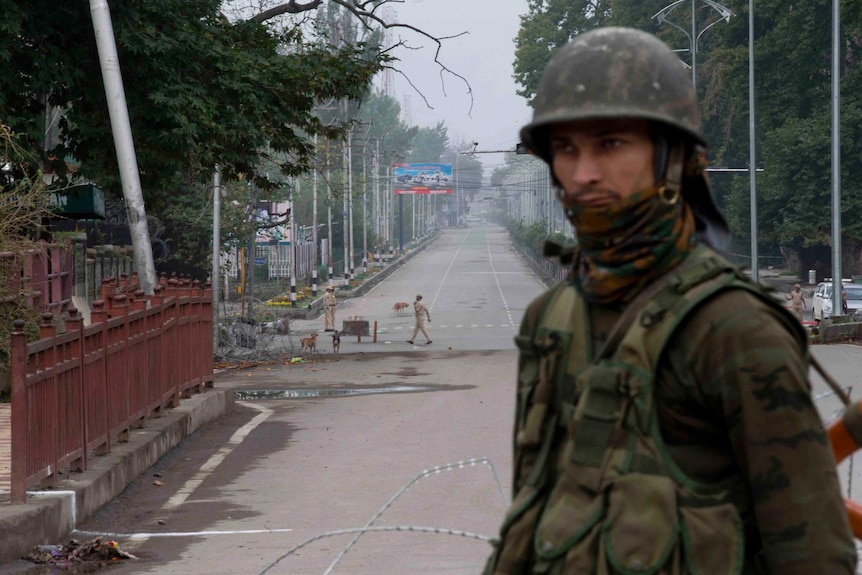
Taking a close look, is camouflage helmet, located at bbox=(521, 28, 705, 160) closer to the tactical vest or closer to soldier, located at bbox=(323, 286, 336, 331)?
the tactical vest

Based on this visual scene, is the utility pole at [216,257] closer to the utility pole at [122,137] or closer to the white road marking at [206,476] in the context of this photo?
the white road marking at [206,476]

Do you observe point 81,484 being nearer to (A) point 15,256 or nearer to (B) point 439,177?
(A) point 15,256

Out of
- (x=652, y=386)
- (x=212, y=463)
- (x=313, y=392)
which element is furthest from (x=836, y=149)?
(x=652, y=386)

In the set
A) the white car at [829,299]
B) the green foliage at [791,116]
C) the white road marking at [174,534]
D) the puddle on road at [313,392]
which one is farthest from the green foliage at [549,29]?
the white road marking at [174,534]

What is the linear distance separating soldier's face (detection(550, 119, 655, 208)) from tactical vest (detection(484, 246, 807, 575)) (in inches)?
6.5

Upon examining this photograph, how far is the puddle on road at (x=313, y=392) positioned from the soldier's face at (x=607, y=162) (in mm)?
19043

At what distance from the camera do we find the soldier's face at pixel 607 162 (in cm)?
234

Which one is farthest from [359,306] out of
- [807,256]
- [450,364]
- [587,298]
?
[587,298]

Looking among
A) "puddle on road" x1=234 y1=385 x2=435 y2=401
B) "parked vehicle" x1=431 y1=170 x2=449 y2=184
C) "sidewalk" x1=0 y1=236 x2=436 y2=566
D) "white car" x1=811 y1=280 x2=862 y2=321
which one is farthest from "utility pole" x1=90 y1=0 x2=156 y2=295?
"parked vehicle" x1=431 y1=170 x2=449 y2=184

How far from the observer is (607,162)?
2.35 metres

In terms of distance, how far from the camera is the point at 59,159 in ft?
70.3

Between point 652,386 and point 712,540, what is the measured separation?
0.84 ft

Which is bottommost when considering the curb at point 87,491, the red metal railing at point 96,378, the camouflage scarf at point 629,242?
the curb at point 87,491

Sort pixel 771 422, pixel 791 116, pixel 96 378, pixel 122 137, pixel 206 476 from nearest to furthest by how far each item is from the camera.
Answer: pixel 771 422 < pixel 96 378 < pixel 206 476 < pixel 122 137 < pixel 791 116
